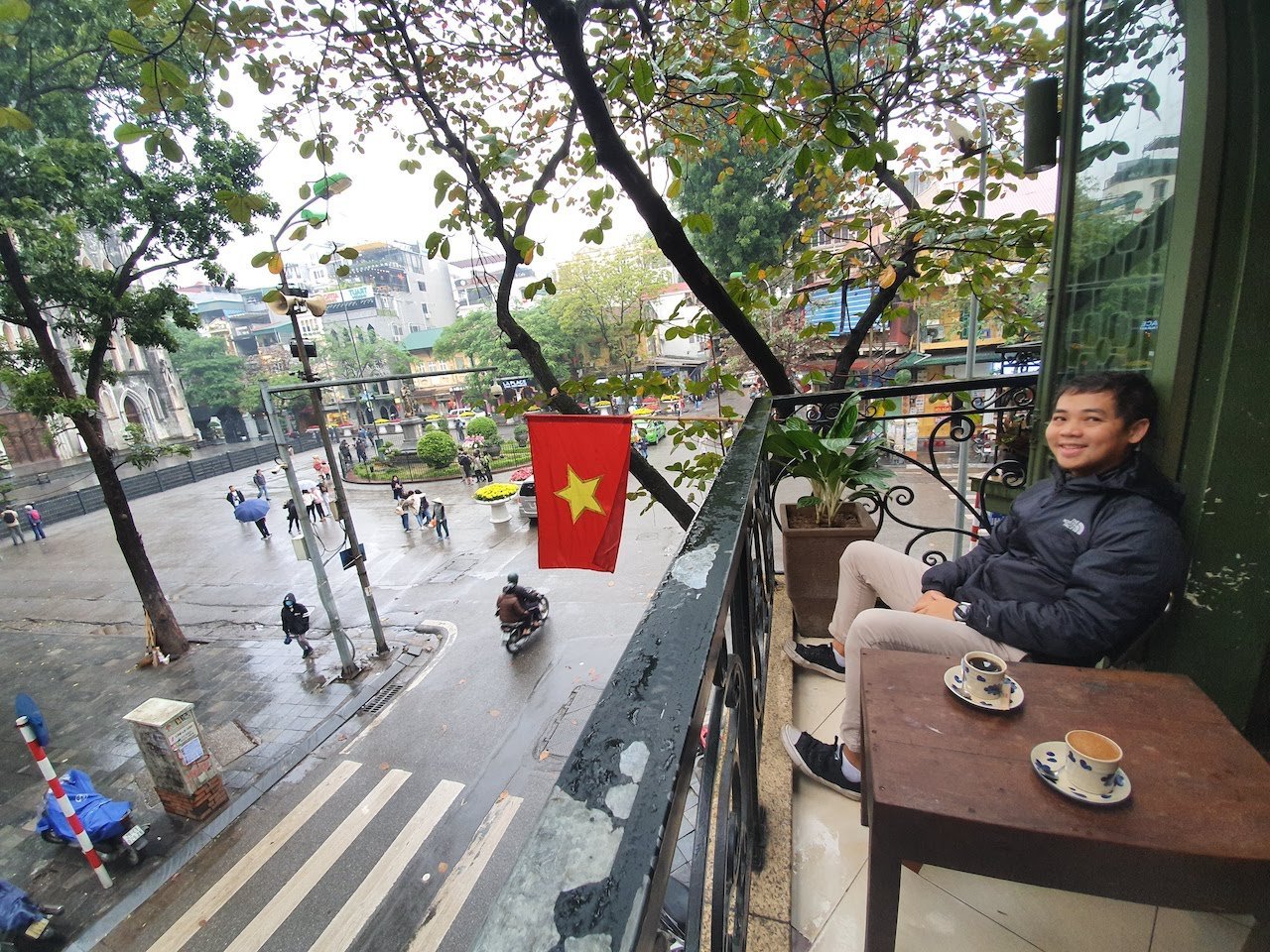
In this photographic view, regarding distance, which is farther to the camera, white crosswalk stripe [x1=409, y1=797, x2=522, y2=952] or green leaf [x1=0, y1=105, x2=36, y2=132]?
white crosswalk stripe [x1=409, y1=797, x2=522, y2=952]

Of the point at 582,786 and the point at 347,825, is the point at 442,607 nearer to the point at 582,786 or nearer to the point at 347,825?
the point at 347,825

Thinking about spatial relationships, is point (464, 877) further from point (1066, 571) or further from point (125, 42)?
point (125, 42)

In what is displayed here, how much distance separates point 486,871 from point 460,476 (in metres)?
20.3

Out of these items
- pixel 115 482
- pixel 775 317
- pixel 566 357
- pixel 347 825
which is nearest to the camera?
pixel 347 825

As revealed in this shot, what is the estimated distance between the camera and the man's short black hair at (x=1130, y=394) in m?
1.58

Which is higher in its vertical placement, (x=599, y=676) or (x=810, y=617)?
(x=810, y=617)

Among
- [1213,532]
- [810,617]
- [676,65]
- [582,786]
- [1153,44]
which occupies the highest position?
[676,65]

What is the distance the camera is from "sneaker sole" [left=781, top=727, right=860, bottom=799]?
1.95 metres

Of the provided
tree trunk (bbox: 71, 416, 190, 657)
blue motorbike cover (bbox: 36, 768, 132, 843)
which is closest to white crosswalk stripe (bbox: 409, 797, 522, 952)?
blue motorbike cover (bbox: 36, 768, 132, 843)

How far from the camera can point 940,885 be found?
1.60 meters

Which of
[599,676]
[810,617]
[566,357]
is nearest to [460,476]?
[566,357]

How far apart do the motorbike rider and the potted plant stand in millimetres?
7601

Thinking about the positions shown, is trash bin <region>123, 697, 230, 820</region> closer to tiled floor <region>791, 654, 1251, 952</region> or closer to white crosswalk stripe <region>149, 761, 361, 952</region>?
white crosswalk stripe <region>149, 761, 361, 952</region>

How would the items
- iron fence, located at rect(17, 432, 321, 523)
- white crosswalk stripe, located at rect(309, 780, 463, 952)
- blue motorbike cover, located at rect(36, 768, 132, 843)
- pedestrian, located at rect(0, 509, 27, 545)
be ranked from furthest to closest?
iron fence, located at rect(17, 432, 321, 523), pedestrian, located at rect(0, 509, 27, 545), blue motorbike cover, located at rect(36, 768, 132, 843), white crosswalk stripe, located at rect(309, 780, 463, 952)
